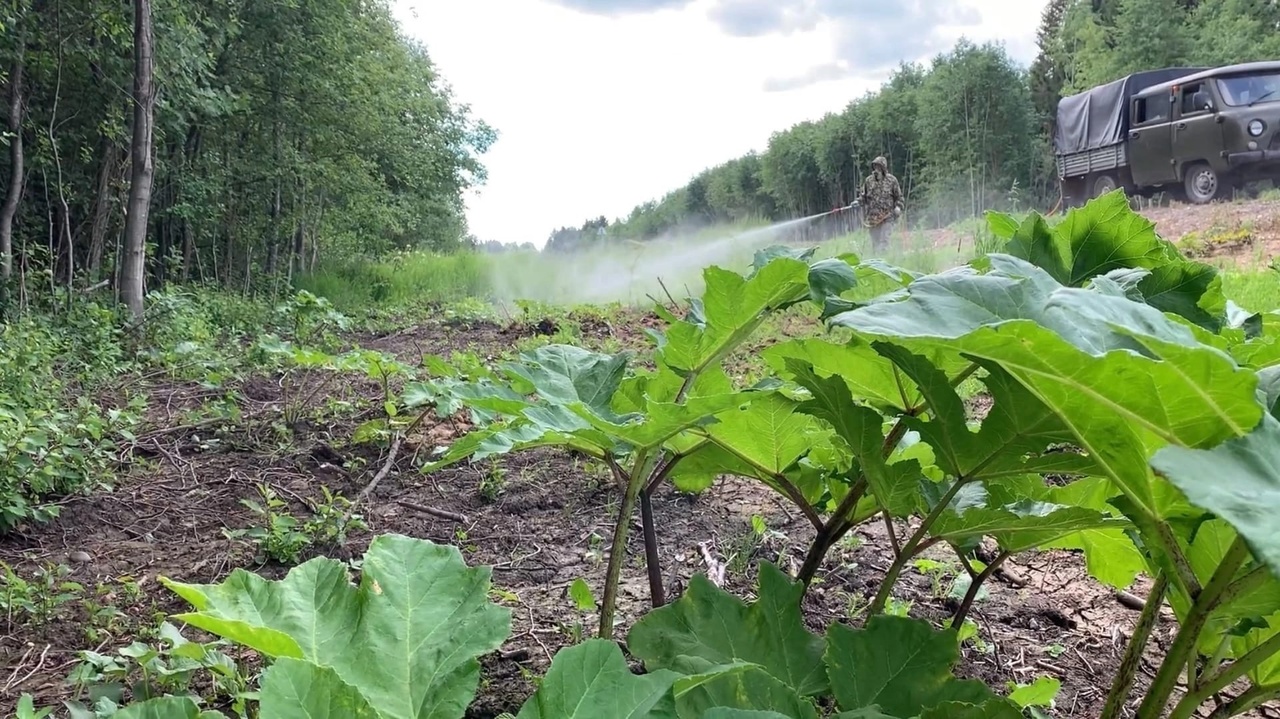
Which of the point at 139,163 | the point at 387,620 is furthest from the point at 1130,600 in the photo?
the point at 139,163

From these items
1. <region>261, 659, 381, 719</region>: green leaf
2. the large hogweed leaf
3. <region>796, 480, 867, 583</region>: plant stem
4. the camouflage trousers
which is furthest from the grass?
<region>261, 659, 381, 719</region>: green leaf

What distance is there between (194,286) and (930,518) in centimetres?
1342

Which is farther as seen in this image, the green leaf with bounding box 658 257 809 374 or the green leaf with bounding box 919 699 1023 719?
the green leaf with bounding box 658 257 809 374

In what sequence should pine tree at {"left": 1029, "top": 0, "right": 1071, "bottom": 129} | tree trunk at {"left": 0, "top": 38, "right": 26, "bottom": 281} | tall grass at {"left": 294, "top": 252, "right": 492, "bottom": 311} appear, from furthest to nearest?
pine tree at {"left": 1029, "top": 0, "right": 1071, "bottom": 129} → tall grass at {"left": 294, "top": 252, "right": 492, "bottom": 311} → tree trunk at {"left": 0, "top": 38, "right": 26, "bottom": 281}

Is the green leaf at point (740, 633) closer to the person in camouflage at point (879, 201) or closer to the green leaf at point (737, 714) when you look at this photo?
the green leaf at point (737, 714)

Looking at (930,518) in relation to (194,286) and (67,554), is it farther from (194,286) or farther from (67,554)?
(194,286)

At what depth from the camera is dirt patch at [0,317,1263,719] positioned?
4.66 feet

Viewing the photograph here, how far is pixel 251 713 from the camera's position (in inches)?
46.9

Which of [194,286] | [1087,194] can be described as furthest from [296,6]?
[1087,194]

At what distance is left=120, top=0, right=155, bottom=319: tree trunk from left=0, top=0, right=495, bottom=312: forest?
2cm

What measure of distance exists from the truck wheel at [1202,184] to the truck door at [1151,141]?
21 centimetres

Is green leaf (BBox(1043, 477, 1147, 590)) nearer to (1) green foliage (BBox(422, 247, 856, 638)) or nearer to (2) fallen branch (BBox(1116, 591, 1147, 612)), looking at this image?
(1) green foliage (BBox(422, 247, 856, 638))

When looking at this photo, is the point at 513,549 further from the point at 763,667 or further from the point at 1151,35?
the point at 1151,35

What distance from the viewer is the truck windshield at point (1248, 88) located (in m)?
10.3
